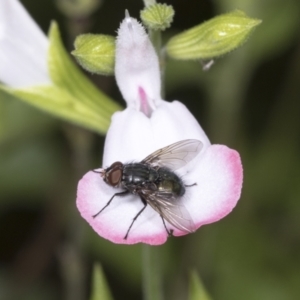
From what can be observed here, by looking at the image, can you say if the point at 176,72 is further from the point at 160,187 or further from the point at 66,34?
the point at 160,187

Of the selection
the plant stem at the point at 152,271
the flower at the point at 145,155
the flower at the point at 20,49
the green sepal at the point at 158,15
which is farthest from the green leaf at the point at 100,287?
the green sepal at the point at 158,15

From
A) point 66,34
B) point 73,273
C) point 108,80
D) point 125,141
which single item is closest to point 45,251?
point 73,273

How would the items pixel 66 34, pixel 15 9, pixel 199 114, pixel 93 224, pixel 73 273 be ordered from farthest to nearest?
pixel 66 34 → pixel 199 114 → pixel 73 273 → pixel 15 9 → pixel 93 224

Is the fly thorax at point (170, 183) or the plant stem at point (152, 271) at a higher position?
the fly thorax at point (170, 183)

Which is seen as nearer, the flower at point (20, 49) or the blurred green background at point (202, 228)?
the flower at point (20, 49)

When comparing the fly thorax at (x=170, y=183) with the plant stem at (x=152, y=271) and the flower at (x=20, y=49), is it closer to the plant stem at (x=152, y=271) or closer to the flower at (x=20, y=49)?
the plant stem at (x=152, y=271)

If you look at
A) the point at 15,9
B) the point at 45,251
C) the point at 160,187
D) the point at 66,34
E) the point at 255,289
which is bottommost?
the point at 255,289

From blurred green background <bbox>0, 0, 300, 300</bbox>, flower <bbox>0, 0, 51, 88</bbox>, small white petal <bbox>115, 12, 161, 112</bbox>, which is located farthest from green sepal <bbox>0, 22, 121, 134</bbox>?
blurred green background <bbox>0, 0, 300, 300</bbox>
